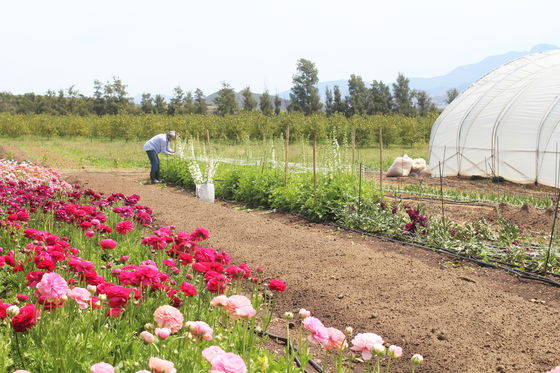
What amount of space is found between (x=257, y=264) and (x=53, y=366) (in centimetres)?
343

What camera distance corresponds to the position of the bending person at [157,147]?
1388cm

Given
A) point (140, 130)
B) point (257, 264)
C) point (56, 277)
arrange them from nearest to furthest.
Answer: point (56, 277) < point (257, 264) < point (140, 130)

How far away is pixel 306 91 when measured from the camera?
65.8m

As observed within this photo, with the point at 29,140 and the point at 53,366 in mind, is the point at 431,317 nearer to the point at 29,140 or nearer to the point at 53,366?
the point at 53,366

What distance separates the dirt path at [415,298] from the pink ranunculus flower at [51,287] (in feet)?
7.54

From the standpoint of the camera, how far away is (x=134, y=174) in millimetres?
17234

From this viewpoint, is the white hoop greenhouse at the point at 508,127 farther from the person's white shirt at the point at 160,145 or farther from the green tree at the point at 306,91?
the green tree at the point at 306,91

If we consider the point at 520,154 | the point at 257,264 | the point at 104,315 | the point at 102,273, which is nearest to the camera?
the point at 104,315

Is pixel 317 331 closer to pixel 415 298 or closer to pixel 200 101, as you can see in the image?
pixel 415 298

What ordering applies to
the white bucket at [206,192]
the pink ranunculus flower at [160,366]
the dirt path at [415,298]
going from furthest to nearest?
the white bucket at [206,192], the dirt path at [415,298], the pink ranunculus flower at [160,366]

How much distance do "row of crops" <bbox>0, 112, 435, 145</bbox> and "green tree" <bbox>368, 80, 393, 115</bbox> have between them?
21.3m

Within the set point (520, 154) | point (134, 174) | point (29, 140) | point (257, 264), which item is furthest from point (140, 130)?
point (257, 264)

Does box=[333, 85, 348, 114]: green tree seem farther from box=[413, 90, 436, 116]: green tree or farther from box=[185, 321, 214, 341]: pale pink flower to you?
box=[185, 321, 214, 341]: pale pink flower

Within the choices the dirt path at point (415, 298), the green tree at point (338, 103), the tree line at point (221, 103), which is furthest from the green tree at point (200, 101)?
the dirt path at point (415, 298)
